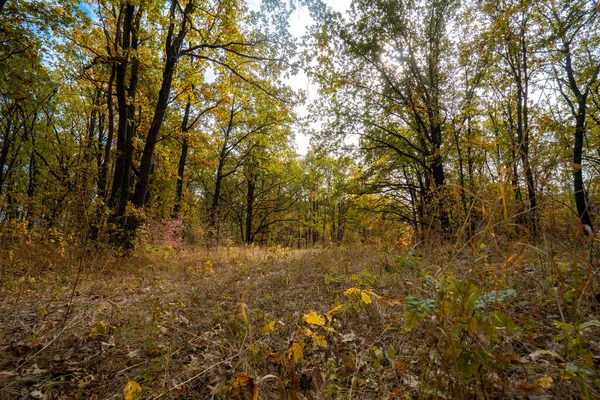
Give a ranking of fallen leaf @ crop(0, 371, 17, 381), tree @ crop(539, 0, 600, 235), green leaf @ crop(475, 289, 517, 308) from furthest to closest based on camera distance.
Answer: tree @ crop(539, 0, 600, 235) → fallen leaf @ crop(0, 371, 17, 381) → green leaf @ crop(475, 289, 517, 308)

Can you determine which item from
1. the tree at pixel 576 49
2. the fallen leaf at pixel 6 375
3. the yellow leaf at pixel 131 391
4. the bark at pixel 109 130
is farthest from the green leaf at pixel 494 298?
the bark at pixel 109 130

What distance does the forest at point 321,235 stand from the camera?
131 cm

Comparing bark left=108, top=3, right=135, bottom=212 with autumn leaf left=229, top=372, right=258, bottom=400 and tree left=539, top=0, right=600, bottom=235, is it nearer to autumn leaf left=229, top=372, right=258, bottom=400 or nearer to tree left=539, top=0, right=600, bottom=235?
autumn leaf left=229, top=372, right=258, bottom=400

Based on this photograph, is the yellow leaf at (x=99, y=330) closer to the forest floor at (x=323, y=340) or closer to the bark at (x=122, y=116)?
the forest floor at (x=323, y=340)

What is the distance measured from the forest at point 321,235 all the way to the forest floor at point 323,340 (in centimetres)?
2

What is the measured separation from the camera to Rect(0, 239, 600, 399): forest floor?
1.13m

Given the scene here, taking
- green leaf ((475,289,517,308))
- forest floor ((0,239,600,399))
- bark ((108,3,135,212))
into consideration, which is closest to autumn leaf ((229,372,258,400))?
forest floor ((0,239,600,399))

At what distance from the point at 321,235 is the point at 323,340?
7.54 m

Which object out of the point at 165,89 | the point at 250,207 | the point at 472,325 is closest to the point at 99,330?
the point at 472,325

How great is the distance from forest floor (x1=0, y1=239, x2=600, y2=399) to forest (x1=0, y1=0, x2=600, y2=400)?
0.06ft

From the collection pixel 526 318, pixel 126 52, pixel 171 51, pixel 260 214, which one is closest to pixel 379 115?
pixel 171 51

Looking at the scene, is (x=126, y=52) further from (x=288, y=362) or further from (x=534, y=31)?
(x=534, y=31)

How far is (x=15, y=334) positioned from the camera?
7.30 ft

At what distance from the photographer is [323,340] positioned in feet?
5.70
